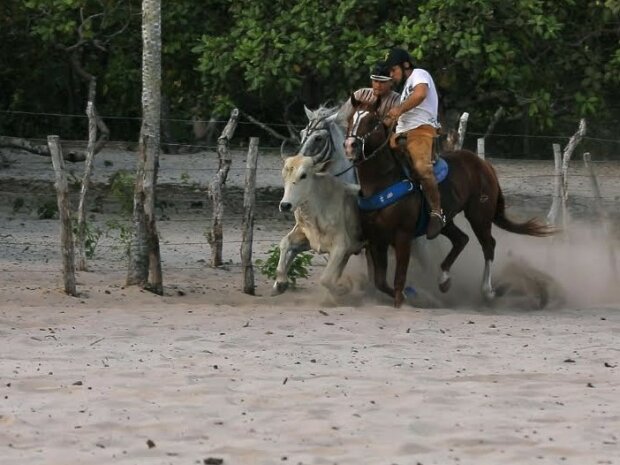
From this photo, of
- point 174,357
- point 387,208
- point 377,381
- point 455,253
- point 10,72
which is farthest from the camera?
point 10,72

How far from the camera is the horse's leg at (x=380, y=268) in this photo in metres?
13.0

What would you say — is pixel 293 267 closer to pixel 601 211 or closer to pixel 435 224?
pixel 435 224

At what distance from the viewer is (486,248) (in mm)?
14273

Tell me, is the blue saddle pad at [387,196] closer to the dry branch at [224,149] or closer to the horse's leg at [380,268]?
the horse's leg at [380,268]

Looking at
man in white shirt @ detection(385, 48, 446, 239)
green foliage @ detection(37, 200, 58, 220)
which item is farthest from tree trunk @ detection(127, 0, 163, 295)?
green foliage @ detection(37, 200, 58, 220)

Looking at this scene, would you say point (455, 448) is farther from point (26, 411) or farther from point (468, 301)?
point (468, 301)

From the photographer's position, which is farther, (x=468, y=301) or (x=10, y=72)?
(x=10, y=72)

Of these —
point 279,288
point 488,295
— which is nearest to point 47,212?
point 279,288

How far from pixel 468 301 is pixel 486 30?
5734mm

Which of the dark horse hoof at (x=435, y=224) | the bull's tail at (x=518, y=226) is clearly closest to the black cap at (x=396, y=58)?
the dark horse hoof at (x=435, y=224)

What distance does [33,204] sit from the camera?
64.8 ft

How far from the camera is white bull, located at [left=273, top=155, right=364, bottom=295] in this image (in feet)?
41.3

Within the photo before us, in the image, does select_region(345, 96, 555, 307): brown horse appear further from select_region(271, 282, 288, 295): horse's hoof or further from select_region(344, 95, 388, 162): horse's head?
select_region(271, 282, 288, 295): horse's hoof

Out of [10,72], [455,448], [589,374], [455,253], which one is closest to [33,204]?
[10,72]
